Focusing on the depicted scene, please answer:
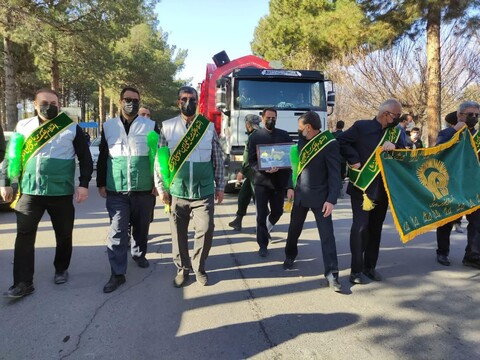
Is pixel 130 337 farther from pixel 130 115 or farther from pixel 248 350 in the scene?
pixel 130 115

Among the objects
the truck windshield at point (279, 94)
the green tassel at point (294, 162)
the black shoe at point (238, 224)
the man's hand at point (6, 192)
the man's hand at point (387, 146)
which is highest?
the truck windshield at point (279, 94)

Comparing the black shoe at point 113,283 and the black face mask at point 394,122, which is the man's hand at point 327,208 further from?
the black shoe at point 113,283

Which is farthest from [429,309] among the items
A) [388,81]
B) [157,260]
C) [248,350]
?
[388,81]

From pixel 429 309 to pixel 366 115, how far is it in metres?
22.5

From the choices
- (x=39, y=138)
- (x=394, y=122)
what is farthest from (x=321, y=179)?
(x=39, y=138)

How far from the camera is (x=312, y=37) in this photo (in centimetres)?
2347

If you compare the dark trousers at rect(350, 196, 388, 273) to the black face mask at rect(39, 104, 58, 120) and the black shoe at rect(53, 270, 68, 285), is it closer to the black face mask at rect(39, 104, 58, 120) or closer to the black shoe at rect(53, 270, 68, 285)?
the black shoe at rect(53, 270, 68, 285)

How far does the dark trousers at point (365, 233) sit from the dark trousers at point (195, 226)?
1.55 meters

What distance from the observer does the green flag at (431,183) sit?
176 inches

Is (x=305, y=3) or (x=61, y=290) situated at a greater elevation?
(x=305, y=3)

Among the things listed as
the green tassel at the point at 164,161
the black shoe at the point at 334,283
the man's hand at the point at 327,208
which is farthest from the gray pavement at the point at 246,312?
the green tassel at the point at 164,161

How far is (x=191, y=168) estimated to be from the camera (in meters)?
4.07

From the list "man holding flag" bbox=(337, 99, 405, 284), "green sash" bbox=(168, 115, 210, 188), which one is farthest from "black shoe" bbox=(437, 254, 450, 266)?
"green sash" bbox=(168, 115, 210, 188)

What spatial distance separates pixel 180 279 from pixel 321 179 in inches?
72.1
